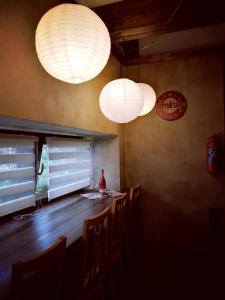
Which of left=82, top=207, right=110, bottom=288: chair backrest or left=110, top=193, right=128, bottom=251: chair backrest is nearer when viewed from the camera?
left=82, top=207, right=110, bottom=288: chair backrest

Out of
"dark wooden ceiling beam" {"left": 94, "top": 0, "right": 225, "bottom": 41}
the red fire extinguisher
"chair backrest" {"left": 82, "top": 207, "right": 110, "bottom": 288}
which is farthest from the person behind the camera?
the red fire extinguisher

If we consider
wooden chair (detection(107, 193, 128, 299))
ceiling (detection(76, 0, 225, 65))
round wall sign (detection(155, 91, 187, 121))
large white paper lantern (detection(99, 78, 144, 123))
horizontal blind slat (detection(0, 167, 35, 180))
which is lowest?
wooden chair (detection(107, 193, 128, 299))

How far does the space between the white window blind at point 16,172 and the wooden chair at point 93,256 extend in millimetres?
896

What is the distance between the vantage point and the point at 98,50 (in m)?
1.35

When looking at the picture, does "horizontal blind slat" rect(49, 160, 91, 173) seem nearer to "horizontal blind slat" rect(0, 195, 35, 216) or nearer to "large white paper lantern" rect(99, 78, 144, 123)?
"horizontal blind slat" rect(0, 195, 35, 216)

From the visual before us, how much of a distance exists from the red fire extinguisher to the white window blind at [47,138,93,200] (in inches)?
70.7

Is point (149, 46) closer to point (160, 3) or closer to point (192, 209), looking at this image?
point (160, 3)

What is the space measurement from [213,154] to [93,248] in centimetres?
227

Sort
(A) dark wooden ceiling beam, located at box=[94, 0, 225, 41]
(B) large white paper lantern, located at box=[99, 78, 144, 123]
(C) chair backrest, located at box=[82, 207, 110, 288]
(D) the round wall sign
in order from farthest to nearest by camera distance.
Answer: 1. (D) the round wall sign
2. (A) dark wooden ceiling beam, located at box=[94, 0, 225, 41]
3. (B) large white paper lantern, located at box=[99, 78, 144, 123]
4. (C) chair backrest, located at box=[82, 207, 110, 288]

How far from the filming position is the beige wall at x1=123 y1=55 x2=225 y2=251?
320 cm

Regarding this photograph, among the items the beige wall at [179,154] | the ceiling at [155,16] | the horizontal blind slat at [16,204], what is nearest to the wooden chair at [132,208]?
the beige wall at [179,154]

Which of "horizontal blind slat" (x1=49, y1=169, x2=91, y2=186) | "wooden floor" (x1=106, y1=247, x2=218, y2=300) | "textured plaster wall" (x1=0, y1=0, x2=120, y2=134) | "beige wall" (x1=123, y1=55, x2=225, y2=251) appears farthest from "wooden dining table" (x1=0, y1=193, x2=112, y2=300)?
"beige wall" (x1=123, y1=55, x2=225, y2=251)

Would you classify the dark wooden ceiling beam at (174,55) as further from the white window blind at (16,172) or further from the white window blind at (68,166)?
the white window blind at (16,172)

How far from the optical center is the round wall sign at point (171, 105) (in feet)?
10.9
